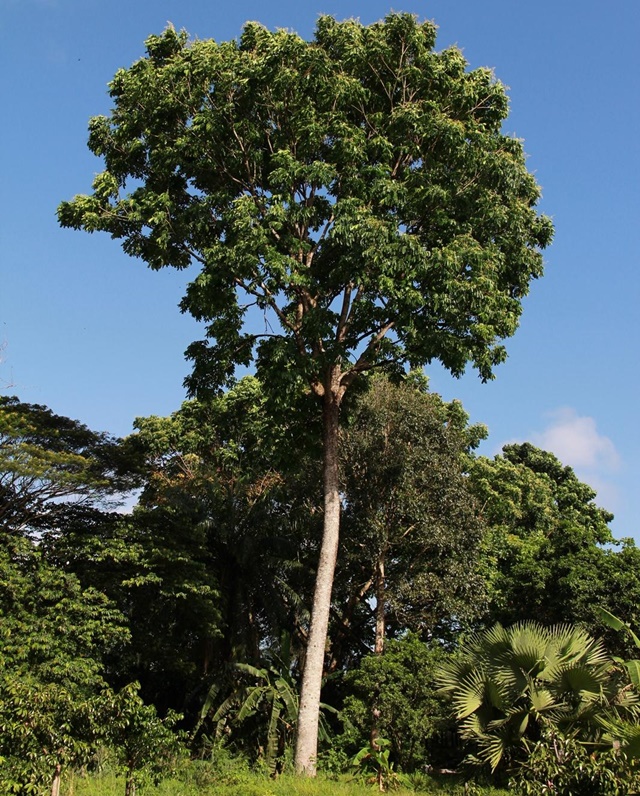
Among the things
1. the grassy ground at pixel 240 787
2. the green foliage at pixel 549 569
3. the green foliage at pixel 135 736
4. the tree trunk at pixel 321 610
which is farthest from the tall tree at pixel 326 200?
the green foliage at pixel 549 569

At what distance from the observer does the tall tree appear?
42.0ft

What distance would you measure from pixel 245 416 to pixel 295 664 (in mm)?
7891

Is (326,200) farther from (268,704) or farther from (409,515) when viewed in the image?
(268,704)

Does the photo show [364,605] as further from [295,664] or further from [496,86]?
[496,86]

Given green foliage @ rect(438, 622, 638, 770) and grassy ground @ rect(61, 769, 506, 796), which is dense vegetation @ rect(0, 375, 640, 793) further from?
grassy ground @ rect(61, 769, 506, 796)

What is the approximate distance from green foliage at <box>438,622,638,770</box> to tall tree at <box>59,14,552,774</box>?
250 centimetres

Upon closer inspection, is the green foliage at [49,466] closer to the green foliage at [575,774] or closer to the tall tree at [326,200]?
the tall tree at [326,200]

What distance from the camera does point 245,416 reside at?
2464 cm

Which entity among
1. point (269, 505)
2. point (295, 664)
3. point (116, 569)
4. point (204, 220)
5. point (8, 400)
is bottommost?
point (295, 664)

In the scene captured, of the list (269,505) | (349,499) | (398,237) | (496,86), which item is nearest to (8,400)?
(269,505)

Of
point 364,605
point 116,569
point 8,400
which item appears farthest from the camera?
point 364,605

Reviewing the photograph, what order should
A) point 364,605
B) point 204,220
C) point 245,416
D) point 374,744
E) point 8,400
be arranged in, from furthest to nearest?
point 245,416 < point 364,605 < point 8,400 < point 374,744 < point 204,220

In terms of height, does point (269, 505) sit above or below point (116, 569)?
above

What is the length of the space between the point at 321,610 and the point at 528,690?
11.2 feet
